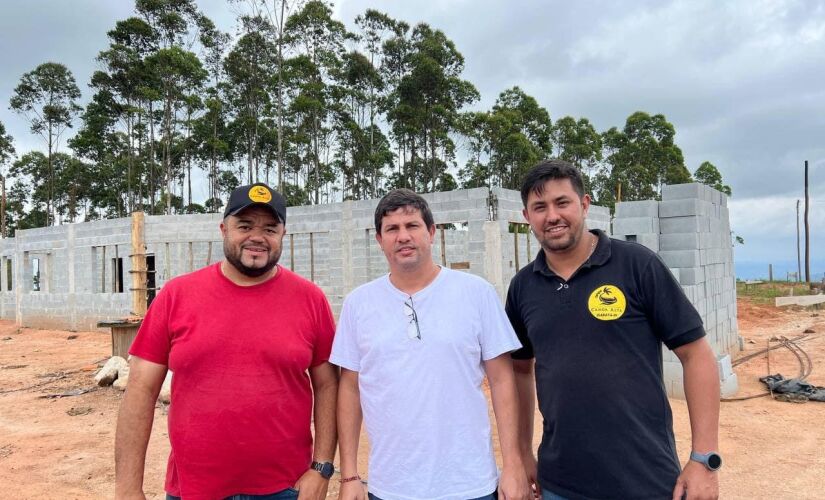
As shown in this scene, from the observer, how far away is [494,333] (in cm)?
202

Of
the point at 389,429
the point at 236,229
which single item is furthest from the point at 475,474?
the point at 236,229

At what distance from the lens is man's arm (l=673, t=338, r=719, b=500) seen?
6.13 feet

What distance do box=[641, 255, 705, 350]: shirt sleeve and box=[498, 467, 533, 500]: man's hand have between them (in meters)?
0.71

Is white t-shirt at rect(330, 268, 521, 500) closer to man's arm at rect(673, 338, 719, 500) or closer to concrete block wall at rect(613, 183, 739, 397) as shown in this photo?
man's arm at rect(673, 338, 719, 500)

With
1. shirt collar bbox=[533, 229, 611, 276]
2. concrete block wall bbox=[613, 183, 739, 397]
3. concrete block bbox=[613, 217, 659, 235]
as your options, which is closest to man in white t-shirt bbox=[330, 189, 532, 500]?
shirt collar bbox=[533, 229, 611, 276]

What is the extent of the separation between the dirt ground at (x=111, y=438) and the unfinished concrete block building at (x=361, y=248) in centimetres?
100

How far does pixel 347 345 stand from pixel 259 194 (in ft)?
2.29

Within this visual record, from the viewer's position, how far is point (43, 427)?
21.5 ft

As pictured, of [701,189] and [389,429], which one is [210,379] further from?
[701,189]

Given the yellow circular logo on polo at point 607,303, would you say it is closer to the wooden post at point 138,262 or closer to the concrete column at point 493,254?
the concrete column at point 493,254

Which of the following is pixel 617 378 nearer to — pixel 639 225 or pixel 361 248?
pixel 639 225

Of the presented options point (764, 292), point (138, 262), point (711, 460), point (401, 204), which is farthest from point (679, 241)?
point (764, 292)

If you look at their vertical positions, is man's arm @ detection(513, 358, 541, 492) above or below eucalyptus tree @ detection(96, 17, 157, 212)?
below

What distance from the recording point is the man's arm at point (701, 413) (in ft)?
6.13
